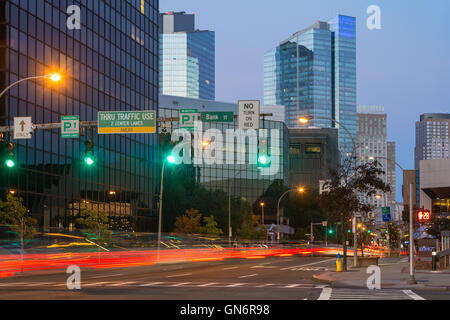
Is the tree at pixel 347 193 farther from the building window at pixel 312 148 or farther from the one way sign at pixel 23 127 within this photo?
the building window at pixel 312 148

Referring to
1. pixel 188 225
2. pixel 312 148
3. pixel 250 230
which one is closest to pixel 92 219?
pixel 188 225

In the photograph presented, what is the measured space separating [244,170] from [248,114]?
8839 cm

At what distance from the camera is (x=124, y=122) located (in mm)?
35188

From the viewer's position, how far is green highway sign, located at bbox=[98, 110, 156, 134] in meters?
34.8

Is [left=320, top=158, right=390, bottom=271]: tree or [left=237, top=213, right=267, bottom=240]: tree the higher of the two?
[left=320, top=158, right=390, bottom=271]: tree

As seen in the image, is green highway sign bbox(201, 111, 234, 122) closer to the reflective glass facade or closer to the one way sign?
the one way sign

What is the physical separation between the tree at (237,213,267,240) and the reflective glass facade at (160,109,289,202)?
16539 millimetres

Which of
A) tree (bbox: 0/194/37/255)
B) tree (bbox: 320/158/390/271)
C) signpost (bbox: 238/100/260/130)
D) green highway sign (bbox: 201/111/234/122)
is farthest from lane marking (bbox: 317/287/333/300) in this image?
tree (bbox: 0/194/37/255)

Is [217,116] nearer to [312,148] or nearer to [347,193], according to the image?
[347,193]

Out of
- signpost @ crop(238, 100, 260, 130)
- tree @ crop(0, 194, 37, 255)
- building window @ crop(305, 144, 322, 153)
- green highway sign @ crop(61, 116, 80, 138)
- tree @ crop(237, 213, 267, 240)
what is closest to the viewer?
signpost @ crop(238, 100, 260, 130)

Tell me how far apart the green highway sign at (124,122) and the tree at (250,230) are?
193 ft

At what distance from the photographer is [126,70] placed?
78500 mm

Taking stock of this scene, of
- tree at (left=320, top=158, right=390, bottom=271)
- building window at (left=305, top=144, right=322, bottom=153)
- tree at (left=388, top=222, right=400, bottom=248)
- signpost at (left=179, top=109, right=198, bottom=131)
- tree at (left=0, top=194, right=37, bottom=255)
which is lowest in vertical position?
tree at (left=388, top=222, right=400, bottom=248)
